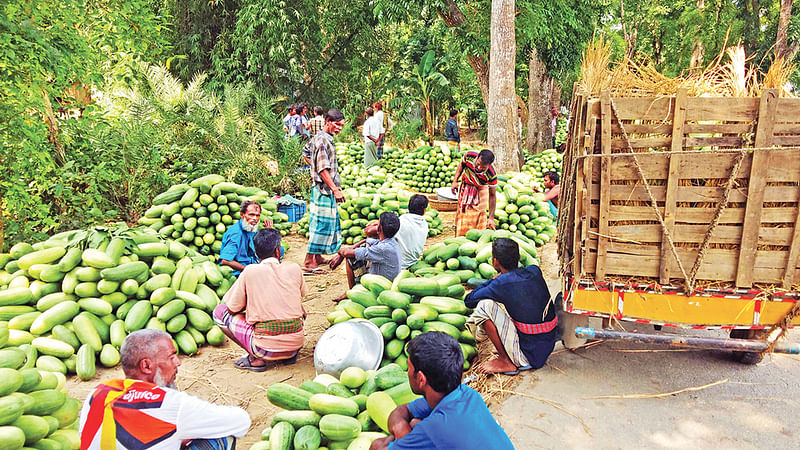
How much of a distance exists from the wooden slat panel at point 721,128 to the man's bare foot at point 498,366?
2333mm

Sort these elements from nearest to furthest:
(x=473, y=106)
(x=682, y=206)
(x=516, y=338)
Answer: (x=682, y=206)
(x=516, y=338)
(x=473, y=106)

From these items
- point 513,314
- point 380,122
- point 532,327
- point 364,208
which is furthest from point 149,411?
point 380,122

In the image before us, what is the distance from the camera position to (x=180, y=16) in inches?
744

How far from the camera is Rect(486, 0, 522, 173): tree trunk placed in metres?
10.2

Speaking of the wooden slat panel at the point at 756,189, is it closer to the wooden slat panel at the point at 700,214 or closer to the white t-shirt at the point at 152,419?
the wooden slat panel at the point at 700,214

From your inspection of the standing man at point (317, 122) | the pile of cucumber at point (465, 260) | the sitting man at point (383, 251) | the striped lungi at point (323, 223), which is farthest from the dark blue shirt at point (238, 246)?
the standing man at point (317, 122)

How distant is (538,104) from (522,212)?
29.5ft

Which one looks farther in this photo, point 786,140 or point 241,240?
point 241,240

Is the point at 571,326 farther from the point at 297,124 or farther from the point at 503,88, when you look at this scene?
the point at 297,124

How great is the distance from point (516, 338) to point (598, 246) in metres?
1.12

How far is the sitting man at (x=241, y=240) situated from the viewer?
6.07 m

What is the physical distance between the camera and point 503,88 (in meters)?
10.7

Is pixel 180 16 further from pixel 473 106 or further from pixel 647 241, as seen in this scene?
pixel 647 241

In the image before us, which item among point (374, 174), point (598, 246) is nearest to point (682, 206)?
point (598, 246)
